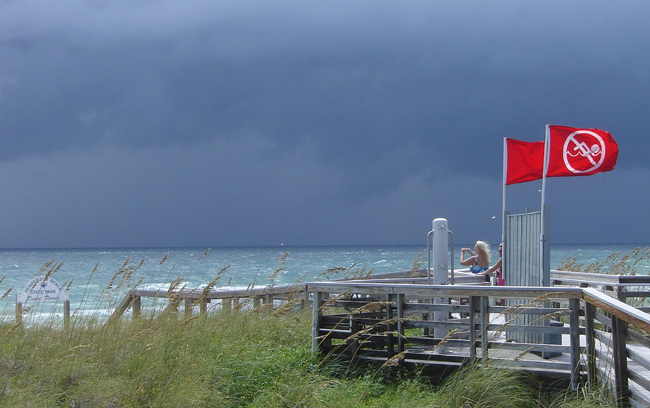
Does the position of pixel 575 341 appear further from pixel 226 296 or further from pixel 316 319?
pixel 226 296

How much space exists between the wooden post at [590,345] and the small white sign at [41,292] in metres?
6.68

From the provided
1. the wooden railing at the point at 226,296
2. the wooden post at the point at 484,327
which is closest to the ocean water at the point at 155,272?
the wooden railing at the point at 226,296

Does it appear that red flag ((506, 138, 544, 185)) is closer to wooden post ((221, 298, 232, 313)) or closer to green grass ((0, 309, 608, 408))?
green grass ((0, 309, 608, 408))

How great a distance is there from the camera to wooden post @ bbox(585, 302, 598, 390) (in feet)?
22.3

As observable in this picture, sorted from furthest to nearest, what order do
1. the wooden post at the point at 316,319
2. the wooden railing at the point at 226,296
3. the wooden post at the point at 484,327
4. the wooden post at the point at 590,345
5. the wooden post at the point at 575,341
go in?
1. the wooden railing at the point at 226,296
2. the wooden post at the point at 316,319
3. the wooden post at the point at 484,327
4. the wooden post at the point at 575,341
5. the wooden post at the point at 590,345

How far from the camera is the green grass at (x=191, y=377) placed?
240 inches

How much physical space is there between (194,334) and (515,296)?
372 cm

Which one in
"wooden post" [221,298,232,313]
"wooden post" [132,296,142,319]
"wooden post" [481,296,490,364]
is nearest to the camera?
"wooden post" [481,296,490,364]

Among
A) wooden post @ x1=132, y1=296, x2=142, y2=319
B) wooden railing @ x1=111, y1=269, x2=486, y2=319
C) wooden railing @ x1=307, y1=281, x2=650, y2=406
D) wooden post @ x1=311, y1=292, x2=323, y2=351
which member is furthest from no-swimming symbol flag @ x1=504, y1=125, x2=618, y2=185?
wooden post @ x1=132, y1=296, x2=142, y2=319

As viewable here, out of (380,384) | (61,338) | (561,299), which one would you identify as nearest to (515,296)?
(561,299)

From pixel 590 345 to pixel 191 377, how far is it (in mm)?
4062

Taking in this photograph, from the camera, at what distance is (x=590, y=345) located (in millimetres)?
6934

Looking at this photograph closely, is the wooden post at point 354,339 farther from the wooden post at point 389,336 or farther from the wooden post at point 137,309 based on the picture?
the wooden post at point 137,309

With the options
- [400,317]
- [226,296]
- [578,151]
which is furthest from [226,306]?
[578,151]
